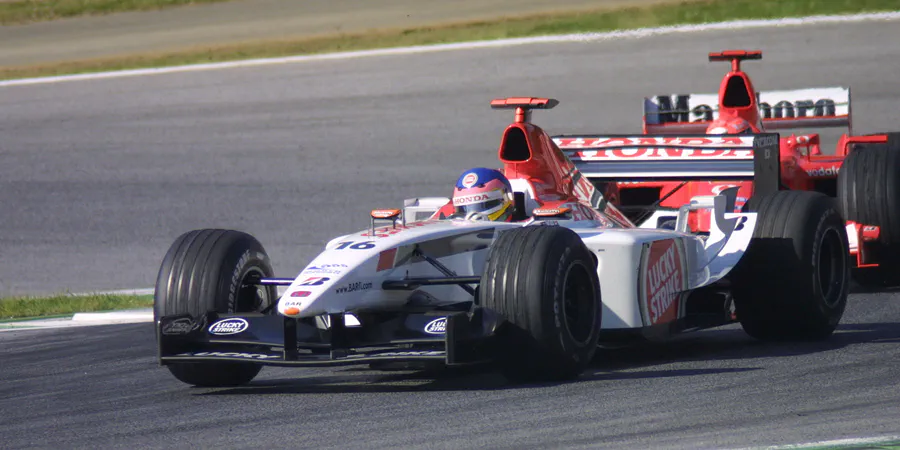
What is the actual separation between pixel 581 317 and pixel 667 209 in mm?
3276

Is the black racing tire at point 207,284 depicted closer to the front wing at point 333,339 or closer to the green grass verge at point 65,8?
the front wing at point 333,339

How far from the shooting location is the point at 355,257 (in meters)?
7.40

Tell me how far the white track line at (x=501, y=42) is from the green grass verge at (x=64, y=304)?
14509 mm

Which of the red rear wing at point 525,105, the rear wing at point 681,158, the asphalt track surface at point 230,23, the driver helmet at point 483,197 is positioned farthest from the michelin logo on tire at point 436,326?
the asphalt track surface at point 230,23

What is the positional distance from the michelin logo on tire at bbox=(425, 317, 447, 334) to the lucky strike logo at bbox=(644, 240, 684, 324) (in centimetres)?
151

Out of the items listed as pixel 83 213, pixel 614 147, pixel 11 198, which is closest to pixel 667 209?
pixel 614 147

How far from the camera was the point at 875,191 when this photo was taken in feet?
39.1

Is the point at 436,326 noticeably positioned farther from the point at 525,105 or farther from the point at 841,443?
the point at 525,105

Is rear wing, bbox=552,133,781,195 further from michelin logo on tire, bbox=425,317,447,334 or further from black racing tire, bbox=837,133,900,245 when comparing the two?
michelin logo on tire, bbox=425,317,447,334

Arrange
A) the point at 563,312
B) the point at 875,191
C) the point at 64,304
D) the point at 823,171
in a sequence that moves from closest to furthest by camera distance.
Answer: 1. the point at 563,312
2. the point at 875,191
3. the point at 64,304
4. the point at 823,171

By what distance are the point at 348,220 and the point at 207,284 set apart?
31.3 ft

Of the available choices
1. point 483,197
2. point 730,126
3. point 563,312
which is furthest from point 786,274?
point 730,126

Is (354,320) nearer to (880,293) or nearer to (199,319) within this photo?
(199,319)

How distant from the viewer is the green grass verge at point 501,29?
86.2 ft
